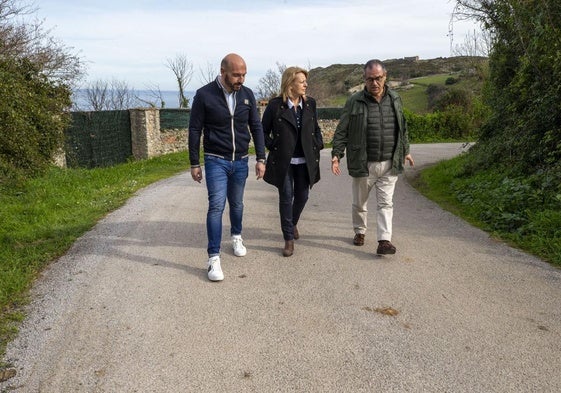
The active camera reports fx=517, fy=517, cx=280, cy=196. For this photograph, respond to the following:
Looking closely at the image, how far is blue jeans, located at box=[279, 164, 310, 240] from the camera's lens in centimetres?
538

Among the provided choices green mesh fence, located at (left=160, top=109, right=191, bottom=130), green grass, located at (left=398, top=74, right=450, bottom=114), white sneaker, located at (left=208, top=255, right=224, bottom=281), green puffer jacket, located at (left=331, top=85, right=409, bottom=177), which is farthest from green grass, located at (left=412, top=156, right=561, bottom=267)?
green grass, located at (left=398, top=74, right=450, bottom=114)

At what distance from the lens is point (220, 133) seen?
4.77 meters

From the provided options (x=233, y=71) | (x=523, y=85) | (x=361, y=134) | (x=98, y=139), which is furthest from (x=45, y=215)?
(x=98, y=139)

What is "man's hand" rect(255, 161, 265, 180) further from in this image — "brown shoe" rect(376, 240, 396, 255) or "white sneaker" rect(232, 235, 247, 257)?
"brown shoe" rect(376, 240, 396, 255)

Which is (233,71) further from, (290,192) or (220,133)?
(290,192)

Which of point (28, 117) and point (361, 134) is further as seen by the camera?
point (28, 117)

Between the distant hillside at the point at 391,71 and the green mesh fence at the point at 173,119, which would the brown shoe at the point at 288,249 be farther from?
the distant hillside at the point at 391,71

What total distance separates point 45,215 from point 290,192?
14.0 ft

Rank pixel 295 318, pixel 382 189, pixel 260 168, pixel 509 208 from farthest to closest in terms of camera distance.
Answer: pixel 509 208
pixel 382 189
pixel 260 168
pixel 295 318

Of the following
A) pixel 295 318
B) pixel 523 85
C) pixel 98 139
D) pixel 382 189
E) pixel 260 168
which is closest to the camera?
pixel 295 318

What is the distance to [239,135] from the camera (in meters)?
4.86

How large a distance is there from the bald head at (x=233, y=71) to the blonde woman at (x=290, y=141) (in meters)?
0.70

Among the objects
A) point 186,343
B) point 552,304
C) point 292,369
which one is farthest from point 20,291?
point 552,304

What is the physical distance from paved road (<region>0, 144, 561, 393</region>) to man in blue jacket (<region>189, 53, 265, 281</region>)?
555mm
